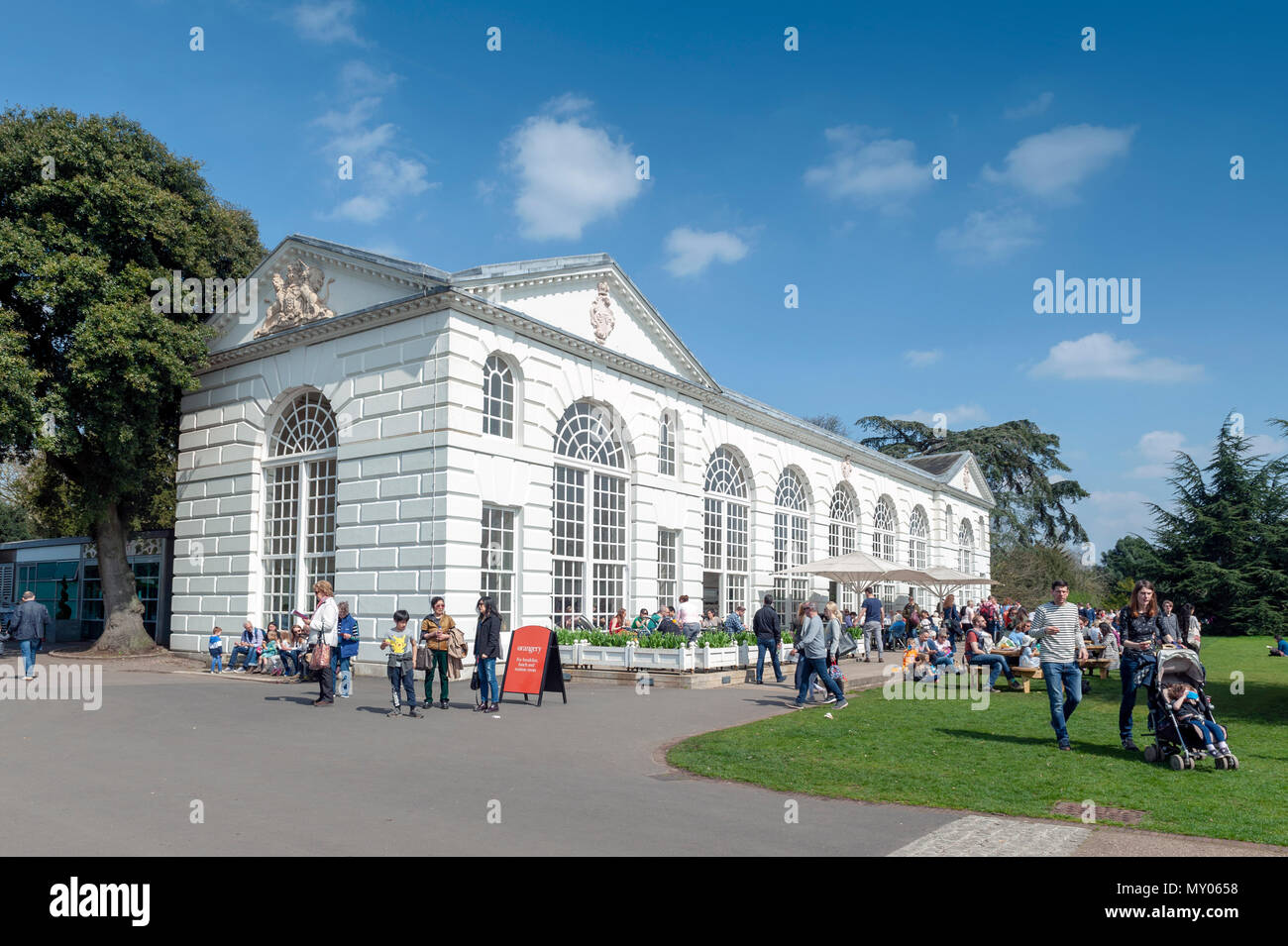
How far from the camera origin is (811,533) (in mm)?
33938

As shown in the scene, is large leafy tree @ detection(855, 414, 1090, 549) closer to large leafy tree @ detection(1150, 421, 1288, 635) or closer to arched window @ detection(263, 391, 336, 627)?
large leafy tree @ detection(1150, 421, 1288, 635)

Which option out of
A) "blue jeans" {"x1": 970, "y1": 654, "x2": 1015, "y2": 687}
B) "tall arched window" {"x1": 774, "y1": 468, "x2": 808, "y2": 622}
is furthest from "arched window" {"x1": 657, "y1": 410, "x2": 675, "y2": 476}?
"blue jeans" {"x1": 970, "y1": 654, "x2": 1015, "y2": 687}

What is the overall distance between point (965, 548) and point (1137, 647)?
40.3 metres

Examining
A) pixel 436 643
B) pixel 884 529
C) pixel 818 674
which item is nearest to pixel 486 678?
pixel 436 643

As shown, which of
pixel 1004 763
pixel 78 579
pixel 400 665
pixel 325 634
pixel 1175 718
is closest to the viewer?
pixel 1175 718

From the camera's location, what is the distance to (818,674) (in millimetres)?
15219

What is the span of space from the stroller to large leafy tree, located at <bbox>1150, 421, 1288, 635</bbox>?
Answer: 32.0 m

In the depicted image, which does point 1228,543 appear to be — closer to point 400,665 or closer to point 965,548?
point 965,548

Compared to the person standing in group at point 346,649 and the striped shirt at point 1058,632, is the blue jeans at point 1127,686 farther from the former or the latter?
the person standing in group at point 346,649

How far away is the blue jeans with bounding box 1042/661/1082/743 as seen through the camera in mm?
10664

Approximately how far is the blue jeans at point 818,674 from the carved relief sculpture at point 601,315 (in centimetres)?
1091

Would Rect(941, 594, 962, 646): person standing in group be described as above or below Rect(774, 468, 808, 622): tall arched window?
below

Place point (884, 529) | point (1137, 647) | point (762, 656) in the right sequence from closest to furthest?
point (1137, 647) → point (762, 656) → point (884, 529)
